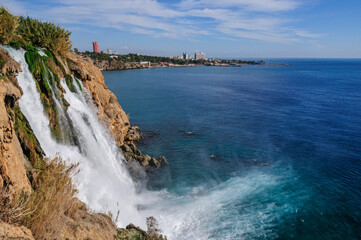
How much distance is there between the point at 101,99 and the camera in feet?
73.0

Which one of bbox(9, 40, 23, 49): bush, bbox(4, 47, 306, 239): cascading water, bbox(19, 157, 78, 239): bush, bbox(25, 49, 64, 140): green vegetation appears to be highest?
bbox(9, 40, 23, 49): bush

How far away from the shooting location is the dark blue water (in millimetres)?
13961

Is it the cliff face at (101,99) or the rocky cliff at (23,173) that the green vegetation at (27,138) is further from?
the cliff face at (101,99)

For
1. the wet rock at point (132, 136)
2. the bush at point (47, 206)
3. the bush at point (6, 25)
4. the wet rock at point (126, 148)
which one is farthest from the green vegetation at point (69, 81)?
the bush at point (47, 206)

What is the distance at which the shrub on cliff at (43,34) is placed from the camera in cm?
1603

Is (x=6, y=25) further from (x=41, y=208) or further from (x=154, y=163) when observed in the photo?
(x=154, y=163)

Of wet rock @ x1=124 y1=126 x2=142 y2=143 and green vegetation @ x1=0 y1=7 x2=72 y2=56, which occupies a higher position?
green vegetation @ x1=0 y1=7 x2=72 y2=56

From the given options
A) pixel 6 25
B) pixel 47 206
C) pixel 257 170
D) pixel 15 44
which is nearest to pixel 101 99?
pixel 15 44

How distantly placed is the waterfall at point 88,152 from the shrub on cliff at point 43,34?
281 centimetres

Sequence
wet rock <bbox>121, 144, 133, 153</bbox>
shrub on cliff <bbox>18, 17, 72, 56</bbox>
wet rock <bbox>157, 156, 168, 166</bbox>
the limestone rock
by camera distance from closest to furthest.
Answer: the limestone rock → shrub on cliff <bbox>18, 17, 72, 56</bbox> → wet rock <bbox>157, 156, 168, 166</bbox> → wet rock <bbox>121, 144, 133, 153</bbox>

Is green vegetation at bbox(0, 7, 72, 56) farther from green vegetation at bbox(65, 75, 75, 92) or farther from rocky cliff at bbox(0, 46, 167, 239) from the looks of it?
green vegetation at bbox(65, 75, 75, 92)

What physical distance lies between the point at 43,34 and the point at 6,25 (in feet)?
12.3

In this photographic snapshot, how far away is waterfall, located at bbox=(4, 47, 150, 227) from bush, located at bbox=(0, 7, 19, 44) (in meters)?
0.59

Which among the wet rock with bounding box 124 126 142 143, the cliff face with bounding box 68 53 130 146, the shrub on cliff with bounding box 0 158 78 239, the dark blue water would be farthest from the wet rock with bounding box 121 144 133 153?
the shrub on cliff with bounding box 0 158 78 239
